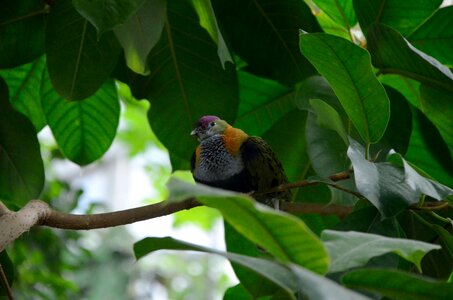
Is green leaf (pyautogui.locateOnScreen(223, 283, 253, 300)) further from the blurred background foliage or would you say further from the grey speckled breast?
the grey speckled breast

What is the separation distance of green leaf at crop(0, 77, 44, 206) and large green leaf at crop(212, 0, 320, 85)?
0.51 meters

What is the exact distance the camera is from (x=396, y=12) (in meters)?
1.83

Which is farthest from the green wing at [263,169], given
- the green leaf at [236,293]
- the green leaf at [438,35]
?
the green leaf at [438,35]

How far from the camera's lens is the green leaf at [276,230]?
0.97 metres

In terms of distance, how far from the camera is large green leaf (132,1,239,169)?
1.95m

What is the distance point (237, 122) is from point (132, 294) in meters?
6.52

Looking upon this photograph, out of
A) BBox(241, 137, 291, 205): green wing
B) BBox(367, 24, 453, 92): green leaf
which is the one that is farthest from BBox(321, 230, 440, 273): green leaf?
BBox(241, 137, 291, 205): green wing

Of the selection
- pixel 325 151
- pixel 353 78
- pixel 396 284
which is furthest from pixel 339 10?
pixel 396 284

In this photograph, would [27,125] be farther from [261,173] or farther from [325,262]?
[325,262]

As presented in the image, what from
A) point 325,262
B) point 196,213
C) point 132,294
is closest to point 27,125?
point 325,262

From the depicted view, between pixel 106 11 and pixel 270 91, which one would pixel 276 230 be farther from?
pixel 270 91

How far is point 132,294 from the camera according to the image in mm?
8375

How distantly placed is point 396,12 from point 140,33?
592mm

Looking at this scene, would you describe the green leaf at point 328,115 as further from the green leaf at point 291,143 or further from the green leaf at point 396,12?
the green leaf at point 291,143
